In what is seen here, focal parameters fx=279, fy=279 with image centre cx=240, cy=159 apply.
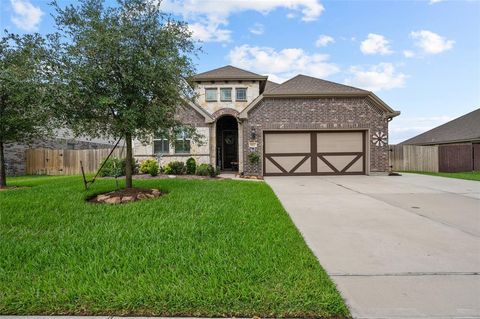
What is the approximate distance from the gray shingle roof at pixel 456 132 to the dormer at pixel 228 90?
556 inches

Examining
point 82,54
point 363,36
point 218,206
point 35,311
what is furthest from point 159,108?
point 363,36

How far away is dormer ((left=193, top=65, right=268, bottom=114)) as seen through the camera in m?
17.2

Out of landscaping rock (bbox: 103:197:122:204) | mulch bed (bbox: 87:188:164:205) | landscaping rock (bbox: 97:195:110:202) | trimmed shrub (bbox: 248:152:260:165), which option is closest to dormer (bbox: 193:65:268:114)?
trimmed shrub (bbox: 248:152:260:165)

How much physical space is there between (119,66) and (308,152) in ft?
32.4

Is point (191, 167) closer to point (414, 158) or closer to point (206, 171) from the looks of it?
point (206, 171)

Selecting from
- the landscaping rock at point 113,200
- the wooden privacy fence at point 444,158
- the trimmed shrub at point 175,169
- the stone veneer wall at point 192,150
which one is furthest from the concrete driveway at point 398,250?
the wooden privacy fence at point 444,158

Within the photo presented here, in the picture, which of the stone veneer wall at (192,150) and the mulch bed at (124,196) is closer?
the mulch bed at (124,196)

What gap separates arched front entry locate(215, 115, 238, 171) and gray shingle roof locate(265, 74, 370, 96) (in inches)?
191

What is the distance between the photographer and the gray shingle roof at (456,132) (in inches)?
741

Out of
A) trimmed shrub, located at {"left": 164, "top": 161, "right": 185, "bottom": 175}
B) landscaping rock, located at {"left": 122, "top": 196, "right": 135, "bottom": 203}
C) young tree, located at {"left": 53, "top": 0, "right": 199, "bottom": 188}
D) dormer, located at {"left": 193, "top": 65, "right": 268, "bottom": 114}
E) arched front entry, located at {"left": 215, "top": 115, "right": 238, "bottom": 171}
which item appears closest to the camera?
young tree, located at {"left": 53, "top": 0, "right": 199, "bottom": 188}

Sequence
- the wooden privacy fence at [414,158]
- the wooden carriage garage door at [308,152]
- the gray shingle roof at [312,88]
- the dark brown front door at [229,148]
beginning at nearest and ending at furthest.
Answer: the gray shingle roof at [312,88], the wooden carriage garage door at [308,152], the wooden privacy fence at [414,158], the dark brown front door at [229,148]

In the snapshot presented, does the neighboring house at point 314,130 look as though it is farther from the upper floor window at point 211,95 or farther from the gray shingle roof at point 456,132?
the gray shingle roof at point 456,132

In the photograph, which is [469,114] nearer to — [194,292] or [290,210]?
[290,210]

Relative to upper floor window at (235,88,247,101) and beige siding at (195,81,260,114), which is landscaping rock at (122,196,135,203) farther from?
upper floor window at (235,88,247,101)
